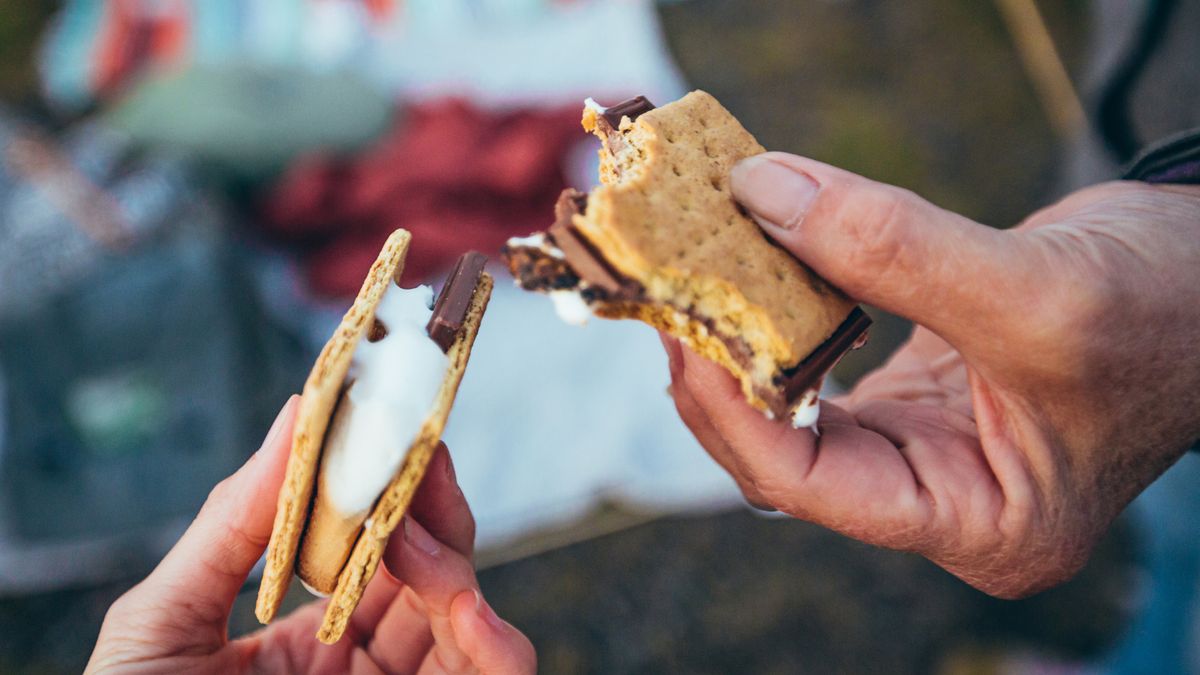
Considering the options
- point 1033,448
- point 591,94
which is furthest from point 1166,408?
point 591,94

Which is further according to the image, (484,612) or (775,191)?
(484,612)

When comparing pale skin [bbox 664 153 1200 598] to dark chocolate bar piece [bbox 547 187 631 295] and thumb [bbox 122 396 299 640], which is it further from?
thumb [bbox 122 396 299 640]

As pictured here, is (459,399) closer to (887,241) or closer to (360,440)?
(360,440)

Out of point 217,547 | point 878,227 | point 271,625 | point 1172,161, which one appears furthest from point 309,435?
point 1172,161

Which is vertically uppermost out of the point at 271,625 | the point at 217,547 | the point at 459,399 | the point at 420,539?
the point at 217,547

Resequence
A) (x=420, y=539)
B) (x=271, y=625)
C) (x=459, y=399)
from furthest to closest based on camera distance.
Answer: (x=459, y=399) → (x=271, y=625) → (x=420, y=539)
